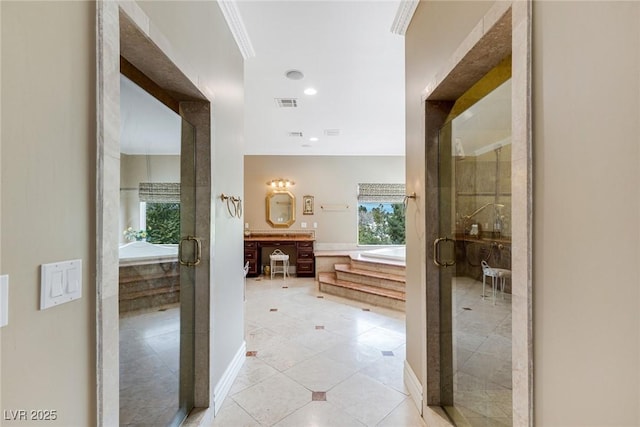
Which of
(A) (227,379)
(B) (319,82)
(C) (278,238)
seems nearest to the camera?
(A) (227,379)

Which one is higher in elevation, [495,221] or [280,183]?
[280,183]

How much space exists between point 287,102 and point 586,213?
3.59 metres

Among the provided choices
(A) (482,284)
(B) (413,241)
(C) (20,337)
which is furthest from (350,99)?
(C) (20,337)

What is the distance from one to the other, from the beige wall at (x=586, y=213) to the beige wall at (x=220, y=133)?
1.59 metres

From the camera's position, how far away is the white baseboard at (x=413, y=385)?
194cm

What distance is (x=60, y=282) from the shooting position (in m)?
0.75

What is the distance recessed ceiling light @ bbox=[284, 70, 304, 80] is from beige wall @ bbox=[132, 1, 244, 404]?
2.01ft

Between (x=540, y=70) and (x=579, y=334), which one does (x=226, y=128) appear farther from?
(x=579, y=334)

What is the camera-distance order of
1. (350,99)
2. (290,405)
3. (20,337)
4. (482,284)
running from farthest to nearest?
1. (350,99)
2. (290,405)
3. (482,284)
4. (20,337)

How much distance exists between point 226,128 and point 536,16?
1908 mm

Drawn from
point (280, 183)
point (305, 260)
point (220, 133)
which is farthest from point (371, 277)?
point (220, 133)

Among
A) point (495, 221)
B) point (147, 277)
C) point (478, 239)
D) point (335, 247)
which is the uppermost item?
point (495, 221)

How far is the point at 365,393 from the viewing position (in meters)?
2.12

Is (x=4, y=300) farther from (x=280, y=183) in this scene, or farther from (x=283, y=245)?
(x=280, y=183)
